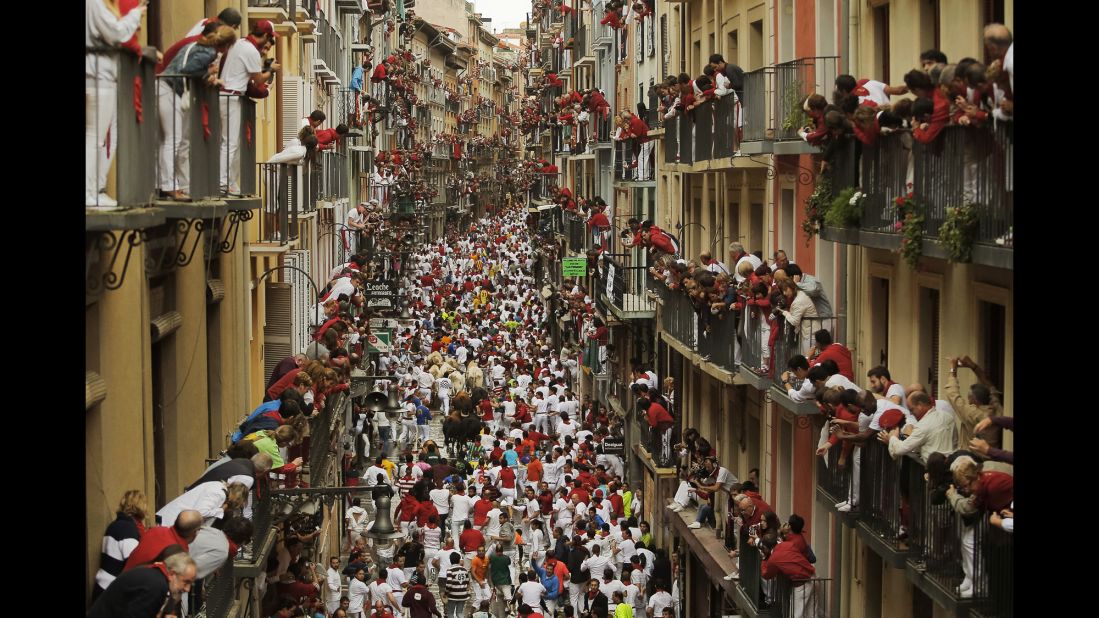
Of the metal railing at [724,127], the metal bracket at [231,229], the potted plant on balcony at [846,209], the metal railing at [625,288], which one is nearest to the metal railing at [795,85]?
the metal railing at [724,127]

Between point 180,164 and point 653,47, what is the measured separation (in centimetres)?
2774

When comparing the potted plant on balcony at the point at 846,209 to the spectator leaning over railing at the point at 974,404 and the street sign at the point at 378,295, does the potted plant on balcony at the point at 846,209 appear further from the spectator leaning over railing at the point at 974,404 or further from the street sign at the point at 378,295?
the street sign at the point at 378,295

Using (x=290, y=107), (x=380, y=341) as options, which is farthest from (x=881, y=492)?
(x=380, y=341)

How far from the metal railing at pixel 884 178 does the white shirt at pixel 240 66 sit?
19.1 ft

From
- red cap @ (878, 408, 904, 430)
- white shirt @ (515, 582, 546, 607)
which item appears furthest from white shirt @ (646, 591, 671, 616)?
red cap @ (878, 408, 904, 430)

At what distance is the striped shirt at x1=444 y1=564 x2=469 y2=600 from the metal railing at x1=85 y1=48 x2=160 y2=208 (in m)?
15.7

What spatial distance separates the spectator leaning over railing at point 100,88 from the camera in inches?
380

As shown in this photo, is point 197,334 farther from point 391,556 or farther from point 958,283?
point 391,556

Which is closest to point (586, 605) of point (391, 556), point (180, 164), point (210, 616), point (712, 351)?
point (391, 556)

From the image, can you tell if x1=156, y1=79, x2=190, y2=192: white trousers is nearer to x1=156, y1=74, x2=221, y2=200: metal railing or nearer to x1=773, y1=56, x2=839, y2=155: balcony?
x1=156, y1=74, x2=221, y2=200: metal railing

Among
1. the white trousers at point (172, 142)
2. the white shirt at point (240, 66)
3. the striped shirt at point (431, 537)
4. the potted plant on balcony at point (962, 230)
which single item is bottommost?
the striped shirt at point (431, 537)

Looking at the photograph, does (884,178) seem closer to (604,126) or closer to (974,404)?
(974,404)

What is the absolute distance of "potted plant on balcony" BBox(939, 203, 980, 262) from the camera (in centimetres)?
1267

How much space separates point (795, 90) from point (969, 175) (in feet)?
25.2
